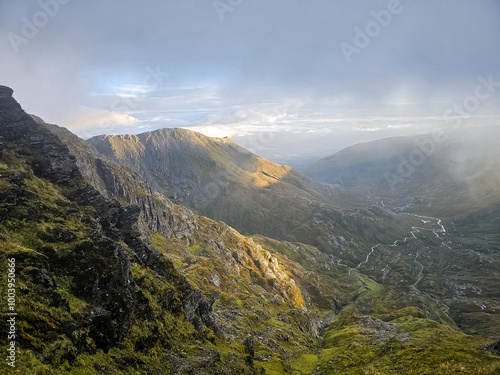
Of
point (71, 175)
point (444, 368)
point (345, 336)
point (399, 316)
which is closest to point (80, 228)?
point (71, 175)

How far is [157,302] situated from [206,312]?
18547 mm

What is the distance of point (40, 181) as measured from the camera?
150ft

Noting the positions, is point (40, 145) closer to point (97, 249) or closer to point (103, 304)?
point (97, 249)

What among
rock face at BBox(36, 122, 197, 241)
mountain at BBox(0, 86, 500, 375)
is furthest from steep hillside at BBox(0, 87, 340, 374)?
rock face at BBox(36, 122, 197, 241)

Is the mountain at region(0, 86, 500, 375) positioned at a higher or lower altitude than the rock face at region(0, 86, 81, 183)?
lower

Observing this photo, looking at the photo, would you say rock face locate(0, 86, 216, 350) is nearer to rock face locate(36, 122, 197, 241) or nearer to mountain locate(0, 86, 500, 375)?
mountain locate(0, 86, 500, 375)

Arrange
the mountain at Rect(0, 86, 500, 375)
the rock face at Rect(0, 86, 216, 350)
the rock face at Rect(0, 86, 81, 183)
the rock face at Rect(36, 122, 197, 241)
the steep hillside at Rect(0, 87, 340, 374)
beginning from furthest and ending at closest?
the rock face at Rect(36, 122, 197, 241)
the rock face at Rect(0, 86, 81, 183)
the rock face at Rect(0, 86, 216, 350)
the mountain at Rect(0, 86, 500, 375)
the steep hillside at Rect(0, 87, 340, 374)

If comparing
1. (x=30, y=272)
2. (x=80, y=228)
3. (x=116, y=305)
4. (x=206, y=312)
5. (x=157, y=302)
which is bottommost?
(x=206, y=312)

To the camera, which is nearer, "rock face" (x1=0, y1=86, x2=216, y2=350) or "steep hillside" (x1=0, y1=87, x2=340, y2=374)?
"steep hillside" (x1=0, y1=87, x2=340, y2=374)

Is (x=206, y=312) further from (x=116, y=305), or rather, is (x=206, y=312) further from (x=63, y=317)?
(x=63, y=317)

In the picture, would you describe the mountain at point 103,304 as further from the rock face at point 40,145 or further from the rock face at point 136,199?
the rock face at point 136,199

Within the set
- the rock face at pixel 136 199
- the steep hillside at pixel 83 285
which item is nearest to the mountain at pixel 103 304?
the steep hillside at pixel 83 285

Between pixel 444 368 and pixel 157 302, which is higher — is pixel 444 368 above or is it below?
below

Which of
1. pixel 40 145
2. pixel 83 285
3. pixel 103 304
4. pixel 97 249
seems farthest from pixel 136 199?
pixel 103 304
